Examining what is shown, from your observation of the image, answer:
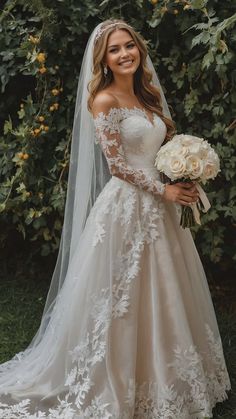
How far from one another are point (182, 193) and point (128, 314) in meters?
0.65

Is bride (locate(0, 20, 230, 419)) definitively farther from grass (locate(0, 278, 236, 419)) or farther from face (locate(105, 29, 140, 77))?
grass (locate(0, 278, 236, 419))

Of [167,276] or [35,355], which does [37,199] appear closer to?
[35,355]

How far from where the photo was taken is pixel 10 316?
434cm

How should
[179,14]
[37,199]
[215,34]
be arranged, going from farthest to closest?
[37,199] → [179,14] → [215,34]

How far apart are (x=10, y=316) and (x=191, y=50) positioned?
2.31 m

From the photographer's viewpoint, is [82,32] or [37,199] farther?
[37,199]

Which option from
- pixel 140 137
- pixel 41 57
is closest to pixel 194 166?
pixel 140 137

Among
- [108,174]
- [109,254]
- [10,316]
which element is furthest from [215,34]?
[10,316]

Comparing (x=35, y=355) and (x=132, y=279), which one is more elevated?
(x=132, y=279)

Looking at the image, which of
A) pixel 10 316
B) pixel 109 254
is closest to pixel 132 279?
pixel 109 254

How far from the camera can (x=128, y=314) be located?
2881mm

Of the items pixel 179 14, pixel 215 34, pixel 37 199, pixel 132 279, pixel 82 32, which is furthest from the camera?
pixel 37 199

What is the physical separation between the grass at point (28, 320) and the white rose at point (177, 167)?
4.28 feet

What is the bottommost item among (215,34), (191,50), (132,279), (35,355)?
(35,355)
